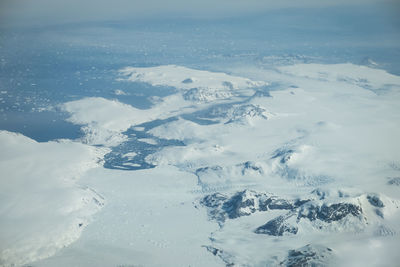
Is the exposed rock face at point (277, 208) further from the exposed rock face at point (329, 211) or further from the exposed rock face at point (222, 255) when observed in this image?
the exposed rock face at point (222, 255)

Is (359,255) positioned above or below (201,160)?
above

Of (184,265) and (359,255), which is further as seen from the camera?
(184,265)

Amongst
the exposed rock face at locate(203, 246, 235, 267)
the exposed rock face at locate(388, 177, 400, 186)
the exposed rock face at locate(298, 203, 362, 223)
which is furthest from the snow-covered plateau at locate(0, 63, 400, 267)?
the exposed rock face at locate(388, 177, 400, 186)

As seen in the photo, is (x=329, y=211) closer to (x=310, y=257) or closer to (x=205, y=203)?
(x=310, y=257)

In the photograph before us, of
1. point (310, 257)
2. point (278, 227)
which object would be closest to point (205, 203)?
point (278, 227)

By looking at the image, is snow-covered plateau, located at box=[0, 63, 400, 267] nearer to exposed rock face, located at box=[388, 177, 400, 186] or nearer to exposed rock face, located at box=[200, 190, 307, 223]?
exposed rock face, located at box=[200, 190, 307, 223]

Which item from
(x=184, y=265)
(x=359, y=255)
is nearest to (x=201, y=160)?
(x=184, y=265)

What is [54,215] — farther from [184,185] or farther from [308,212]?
[308,212]
